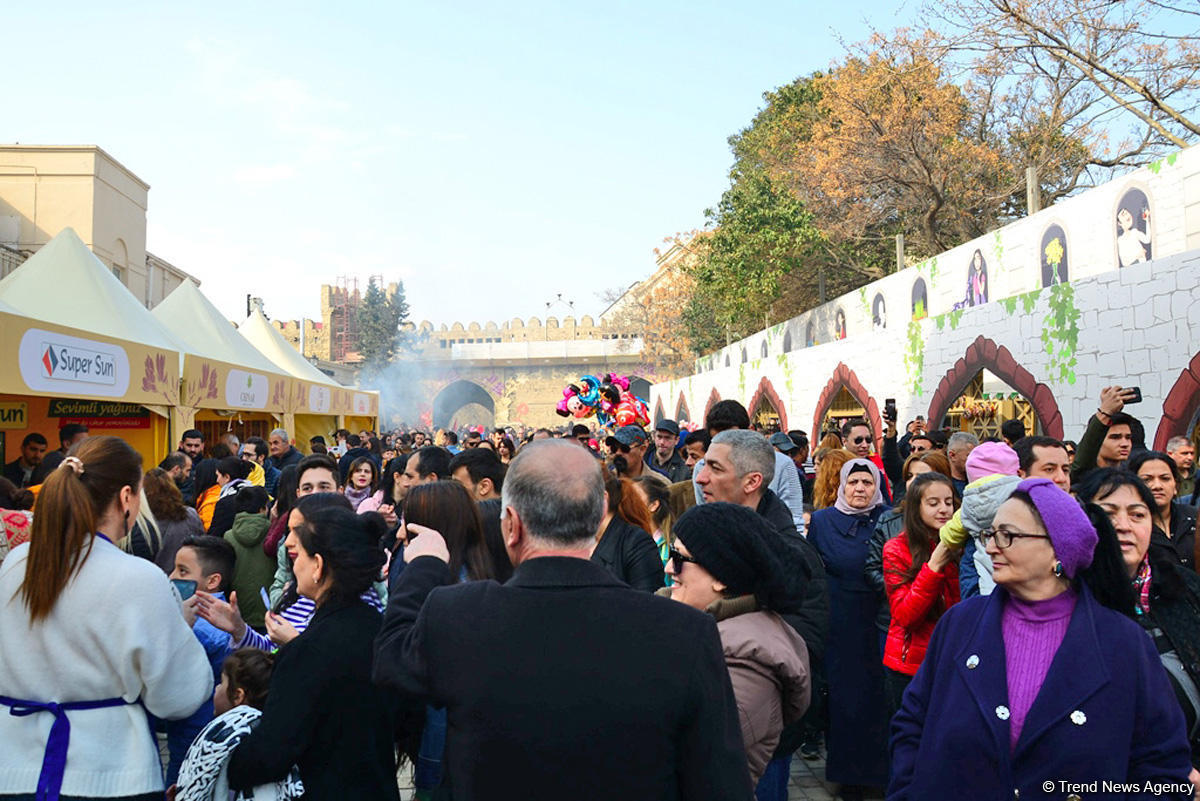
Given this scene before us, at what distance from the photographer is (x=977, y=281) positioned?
12.0 m

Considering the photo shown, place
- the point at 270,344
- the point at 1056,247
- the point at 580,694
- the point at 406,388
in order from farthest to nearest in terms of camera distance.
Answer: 1. the point at 406,388
2. the point at 270,344
3. the point at 1056,247
4. the point at 580,694

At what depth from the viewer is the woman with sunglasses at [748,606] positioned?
6.86 feet

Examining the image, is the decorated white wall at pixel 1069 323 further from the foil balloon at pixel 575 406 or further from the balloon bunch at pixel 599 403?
the foil balloon at pixel 575 406

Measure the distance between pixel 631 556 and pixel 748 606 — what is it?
142 centimetres

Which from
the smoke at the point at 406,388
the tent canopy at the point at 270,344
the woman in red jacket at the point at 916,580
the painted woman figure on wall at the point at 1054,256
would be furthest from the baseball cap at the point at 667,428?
the smoke at the point at 406,388

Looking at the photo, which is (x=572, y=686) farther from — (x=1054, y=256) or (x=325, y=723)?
(x=1054, y=256)

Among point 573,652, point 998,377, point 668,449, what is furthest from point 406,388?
point 573,652

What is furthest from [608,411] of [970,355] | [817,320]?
[817,320]

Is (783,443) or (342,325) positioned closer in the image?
(783,443)

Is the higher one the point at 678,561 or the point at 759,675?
the point at 678,561

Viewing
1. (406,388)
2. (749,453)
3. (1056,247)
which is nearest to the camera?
(749,453)

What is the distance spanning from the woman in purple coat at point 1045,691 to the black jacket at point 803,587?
374mm

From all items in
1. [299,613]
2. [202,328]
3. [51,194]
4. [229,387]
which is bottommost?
[299,613]

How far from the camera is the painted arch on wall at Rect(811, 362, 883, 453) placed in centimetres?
1400
